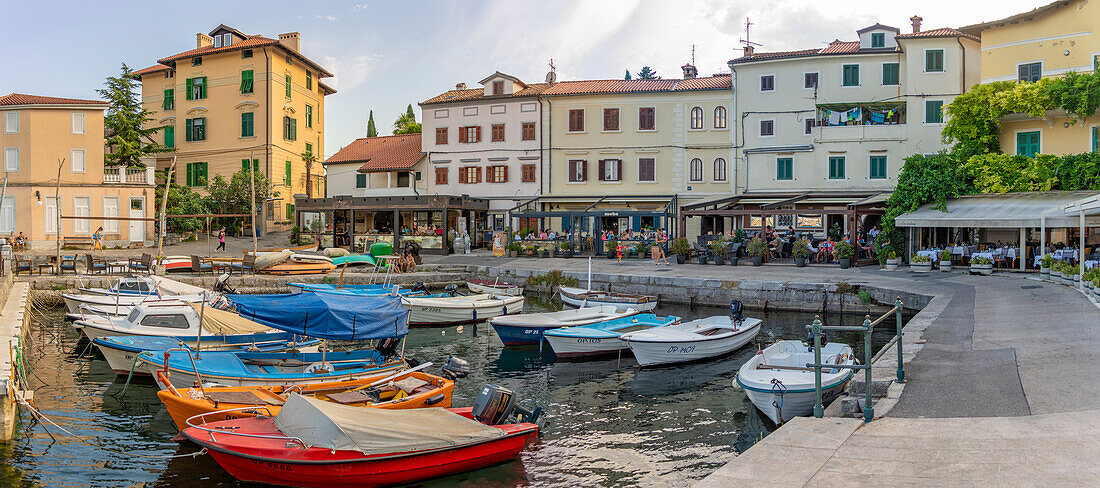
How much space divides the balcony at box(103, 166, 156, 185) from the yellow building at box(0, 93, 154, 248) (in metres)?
0.06

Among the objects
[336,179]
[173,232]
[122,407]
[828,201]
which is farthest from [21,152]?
[828,201]

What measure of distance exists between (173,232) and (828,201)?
130 feet

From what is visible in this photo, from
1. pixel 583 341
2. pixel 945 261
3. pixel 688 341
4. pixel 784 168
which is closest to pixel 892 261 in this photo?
pixel 945 261

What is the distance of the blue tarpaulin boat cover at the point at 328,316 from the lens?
51.4 ft

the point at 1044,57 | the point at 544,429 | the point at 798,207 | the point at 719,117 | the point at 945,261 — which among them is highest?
the point at 1044,57

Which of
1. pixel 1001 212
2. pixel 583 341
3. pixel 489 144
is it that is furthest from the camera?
pixel 489 144

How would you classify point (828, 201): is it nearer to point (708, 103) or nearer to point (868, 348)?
point (708, 103)

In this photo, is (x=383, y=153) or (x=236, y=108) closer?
(x=383, y=153)

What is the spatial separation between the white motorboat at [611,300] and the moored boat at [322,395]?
11.4 metres

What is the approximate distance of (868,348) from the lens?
33.4 feet

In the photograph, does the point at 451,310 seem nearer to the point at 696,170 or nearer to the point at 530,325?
the point at 530,325

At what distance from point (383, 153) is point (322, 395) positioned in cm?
4090

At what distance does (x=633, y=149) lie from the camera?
1804 inches

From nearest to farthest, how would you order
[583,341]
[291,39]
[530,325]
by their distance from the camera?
1. [583,341]
2. [530,325]
3. [291,39]
